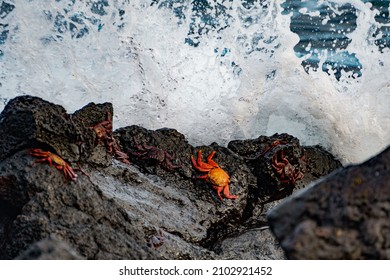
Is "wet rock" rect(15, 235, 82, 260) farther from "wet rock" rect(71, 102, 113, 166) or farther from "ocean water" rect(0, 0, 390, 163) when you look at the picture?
"ocean water" rect(0, 0, 390, 163)

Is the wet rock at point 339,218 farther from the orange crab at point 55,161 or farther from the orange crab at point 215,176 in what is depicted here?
the orange crab at point 215,176

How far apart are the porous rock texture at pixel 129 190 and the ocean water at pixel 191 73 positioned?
581mm

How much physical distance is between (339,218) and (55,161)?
2.09 meters

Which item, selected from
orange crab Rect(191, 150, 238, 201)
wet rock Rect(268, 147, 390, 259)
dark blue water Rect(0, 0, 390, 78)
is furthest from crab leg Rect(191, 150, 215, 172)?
wet rock Rect(268, 147, 390, 259)

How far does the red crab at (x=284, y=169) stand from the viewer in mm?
5191

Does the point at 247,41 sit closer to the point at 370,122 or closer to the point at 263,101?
the point at 263,101

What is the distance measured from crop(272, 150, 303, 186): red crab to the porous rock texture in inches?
0.9

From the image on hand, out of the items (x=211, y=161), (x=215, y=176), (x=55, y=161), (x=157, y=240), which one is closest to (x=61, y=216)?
(x=55, y=161)

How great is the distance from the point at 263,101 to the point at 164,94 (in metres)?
0.86

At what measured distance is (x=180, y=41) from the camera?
21.7 ft

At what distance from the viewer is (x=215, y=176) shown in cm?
501

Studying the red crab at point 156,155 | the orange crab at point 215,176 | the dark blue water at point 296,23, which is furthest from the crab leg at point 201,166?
the dark blue water at point 296,23

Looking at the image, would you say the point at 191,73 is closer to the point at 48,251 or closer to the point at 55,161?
the point at 55,161
